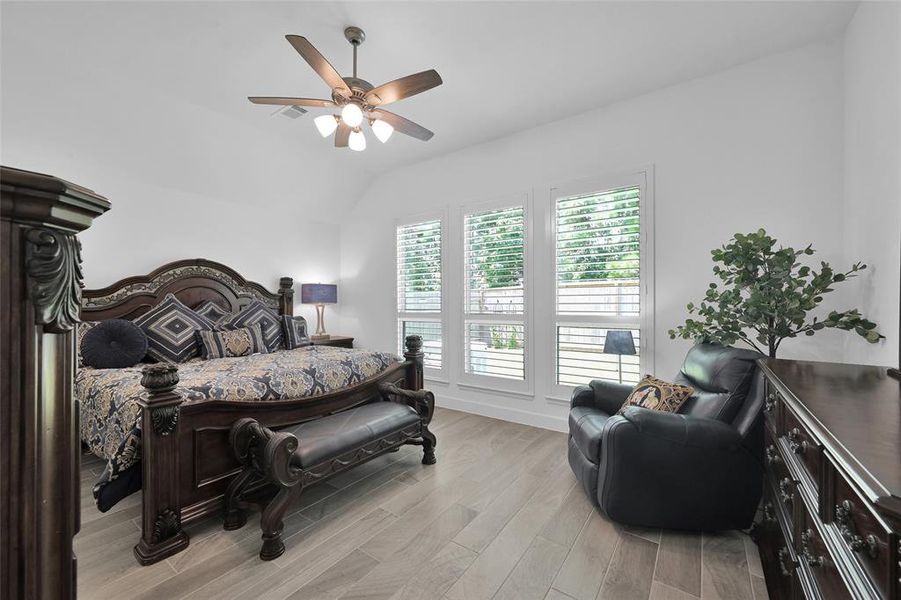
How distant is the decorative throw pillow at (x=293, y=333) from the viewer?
438 cm

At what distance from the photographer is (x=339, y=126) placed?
9.05 ft

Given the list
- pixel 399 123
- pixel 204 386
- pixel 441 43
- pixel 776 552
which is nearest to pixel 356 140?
pixel 399 123

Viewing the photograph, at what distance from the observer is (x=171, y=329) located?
3.55 m

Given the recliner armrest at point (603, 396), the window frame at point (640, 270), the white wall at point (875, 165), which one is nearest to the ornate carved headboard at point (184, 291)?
the window frame at point (640, 270)

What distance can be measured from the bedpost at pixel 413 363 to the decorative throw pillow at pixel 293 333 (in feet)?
5.40

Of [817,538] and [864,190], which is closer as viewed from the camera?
[817,538]

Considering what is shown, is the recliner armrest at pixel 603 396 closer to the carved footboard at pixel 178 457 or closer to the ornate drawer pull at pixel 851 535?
the ornate drawer pull at pixel 851 535

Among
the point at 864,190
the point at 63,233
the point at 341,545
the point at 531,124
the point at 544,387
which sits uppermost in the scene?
the point at 531,124

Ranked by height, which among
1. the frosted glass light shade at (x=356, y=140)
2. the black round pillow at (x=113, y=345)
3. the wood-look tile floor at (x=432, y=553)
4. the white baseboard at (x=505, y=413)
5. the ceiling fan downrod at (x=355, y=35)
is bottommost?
the wood-look tile floor at (x=432, y=553)

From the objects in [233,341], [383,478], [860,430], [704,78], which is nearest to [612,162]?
[704,78]

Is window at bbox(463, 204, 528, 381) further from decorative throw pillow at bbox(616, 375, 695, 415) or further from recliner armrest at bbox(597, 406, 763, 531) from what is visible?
recliner armrest at bbox(597, 406, 763, 531)

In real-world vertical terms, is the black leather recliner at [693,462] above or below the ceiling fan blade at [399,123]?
below

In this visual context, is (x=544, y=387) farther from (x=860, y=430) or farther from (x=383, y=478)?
(x=860, y=430)

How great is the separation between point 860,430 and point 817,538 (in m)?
0.40
